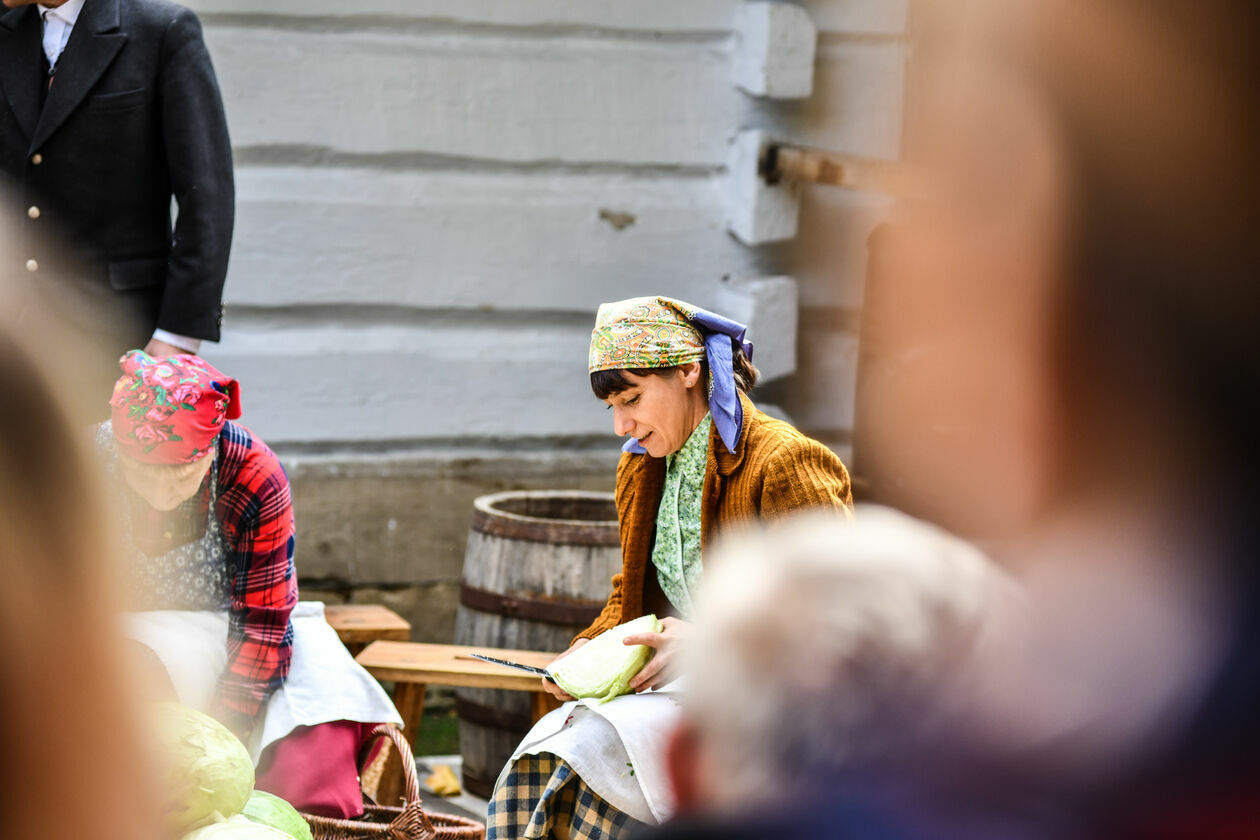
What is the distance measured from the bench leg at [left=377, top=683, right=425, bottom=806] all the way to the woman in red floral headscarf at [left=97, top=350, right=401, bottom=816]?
348mm

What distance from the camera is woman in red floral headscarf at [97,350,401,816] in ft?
9.16

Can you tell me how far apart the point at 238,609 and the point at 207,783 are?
2.36 ft

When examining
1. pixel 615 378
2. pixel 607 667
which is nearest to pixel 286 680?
pixel 607 667

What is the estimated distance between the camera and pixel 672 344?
96.3 inches

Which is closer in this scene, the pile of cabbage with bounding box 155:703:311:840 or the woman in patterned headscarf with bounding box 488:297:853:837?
the pile of cabbage with bounding box 155:703:311:840

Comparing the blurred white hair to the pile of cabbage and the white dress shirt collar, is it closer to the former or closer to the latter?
the pile of cabbage

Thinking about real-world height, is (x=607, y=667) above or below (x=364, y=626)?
above

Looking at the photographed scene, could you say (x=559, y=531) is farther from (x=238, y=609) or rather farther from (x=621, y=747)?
(x=621, y=747)

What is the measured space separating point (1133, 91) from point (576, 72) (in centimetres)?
394

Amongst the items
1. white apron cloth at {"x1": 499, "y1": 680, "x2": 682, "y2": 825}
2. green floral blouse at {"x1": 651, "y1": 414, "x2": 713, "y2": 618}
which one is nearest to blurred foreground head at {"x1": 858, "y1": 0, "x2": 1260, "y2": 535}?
white apron cloth at {"x1": 499, "y1": 680, "x2": 682, "y2": 825}

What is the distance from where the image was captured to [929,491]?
0.43 meters

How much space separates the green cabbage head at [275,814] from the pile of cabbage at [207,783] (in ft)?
0.07

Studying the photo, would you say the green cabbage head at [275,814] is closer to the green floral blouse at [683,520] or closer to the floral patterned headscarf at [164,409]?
the floral patterned headscarf at [164,409]

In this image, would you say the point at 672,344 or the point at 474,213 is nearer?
the point at 672,344
